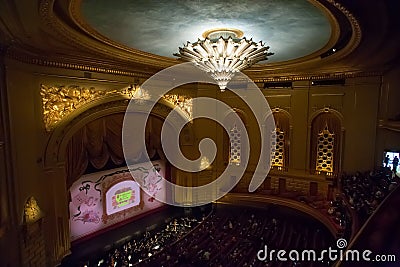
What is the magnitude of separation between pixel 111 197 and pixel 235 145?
14.8 feet

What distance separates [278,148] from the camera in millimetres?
8734

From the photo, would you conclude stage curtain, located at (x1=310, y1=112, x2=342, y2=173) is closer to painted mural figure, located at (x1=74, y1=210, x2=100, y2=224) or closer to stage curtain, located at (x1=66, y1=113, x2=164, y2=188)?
stage curtain, located at (x1=66, y1=113, x2=164, y2=188)

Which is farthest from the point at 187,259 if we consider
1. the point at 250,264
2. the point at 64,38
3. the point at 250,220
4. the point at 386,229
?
the point at 64,38

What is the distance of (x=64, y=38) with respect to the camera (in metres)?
4.20

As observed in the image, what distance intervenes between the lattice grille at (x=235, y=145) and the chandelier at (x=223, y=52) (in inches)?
194

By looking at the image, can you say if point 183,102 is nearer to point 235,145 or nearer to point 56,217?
point 235,145

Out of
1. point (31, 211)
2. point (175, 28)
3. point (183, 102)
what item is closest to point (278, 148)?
point (183, 102)

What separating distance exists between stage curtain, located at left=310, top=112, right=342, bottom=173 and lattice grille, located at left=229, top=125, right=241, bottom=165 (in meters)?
2.44

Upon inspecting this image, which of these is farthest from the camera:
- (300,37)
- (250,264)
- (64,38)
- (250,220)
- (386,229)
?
(250,220)

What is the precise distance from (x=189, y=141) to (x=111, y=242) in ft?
12.9

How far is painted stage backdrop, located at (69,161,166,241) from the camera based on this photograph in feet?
24.7

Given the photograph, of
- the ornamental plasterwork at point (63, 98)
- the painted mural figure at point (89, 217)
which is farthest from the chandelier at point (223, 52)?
the painted mural figure at point (89, 217)

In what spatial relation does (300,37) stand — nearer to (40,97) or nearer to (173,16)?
(173,16)

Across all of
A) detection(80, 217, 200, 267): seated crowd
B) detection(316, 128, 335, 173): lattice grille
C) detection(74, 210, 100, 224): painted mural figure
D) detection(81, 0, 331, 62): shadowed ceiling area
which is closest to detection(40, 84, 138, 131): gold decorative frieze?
detection(81, 0, 331, 62): shadowed ceiling area
